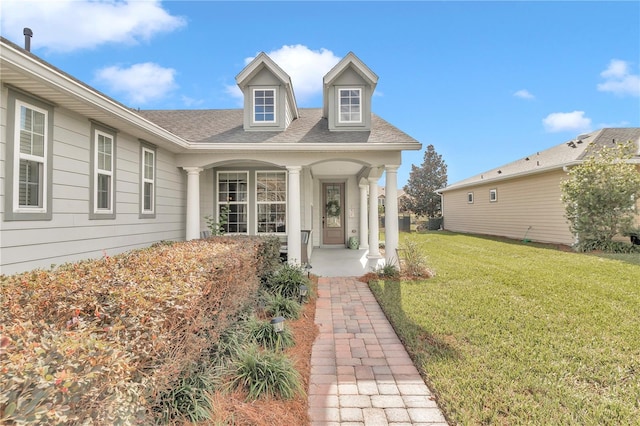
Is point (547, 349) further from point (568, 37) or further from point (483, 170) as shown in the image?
point (483, 170)

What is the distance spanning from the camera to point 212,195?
29.9 feet

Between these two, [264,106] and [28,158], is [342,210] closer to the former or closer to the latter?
[264,106]

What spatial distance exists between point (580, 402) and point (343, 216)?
9.69 metres

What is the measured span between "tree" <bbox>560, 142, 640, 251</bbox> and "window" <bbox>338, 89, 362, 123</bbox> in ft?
28.0

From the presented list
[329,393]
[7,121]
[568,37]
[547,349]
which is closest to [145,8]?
[7,121]

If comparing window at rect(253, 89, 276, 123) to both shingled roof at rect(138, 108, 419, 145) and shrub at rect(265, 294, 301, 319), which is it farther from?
shrub at rect(265, 294, 301, 319)

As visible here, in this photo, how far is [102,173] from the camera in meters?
5.30

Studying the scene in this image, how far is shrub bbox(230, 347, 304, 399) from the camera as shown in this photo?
105 inches

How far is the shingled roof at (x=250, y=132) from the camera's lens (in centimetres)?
771

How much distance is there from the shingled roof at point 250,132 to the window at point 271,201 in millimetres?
1435

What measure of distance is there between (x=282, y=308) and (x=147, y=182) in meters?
4.31

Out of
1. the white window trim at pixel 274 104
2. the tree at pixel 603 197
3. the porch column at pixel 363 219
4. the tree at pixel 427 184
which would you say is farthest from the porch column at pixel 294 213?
the tree at pixel 427 184

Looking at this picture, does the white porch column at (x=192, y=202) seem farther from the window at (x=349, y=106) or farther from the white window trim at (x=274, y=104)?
the window at (x=349, y=106)

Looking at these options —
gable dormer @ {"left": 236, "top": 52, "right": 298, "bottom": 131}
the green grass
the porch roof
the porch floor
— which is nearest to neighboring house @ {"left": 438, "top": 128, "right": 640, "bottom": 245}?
the green grass
